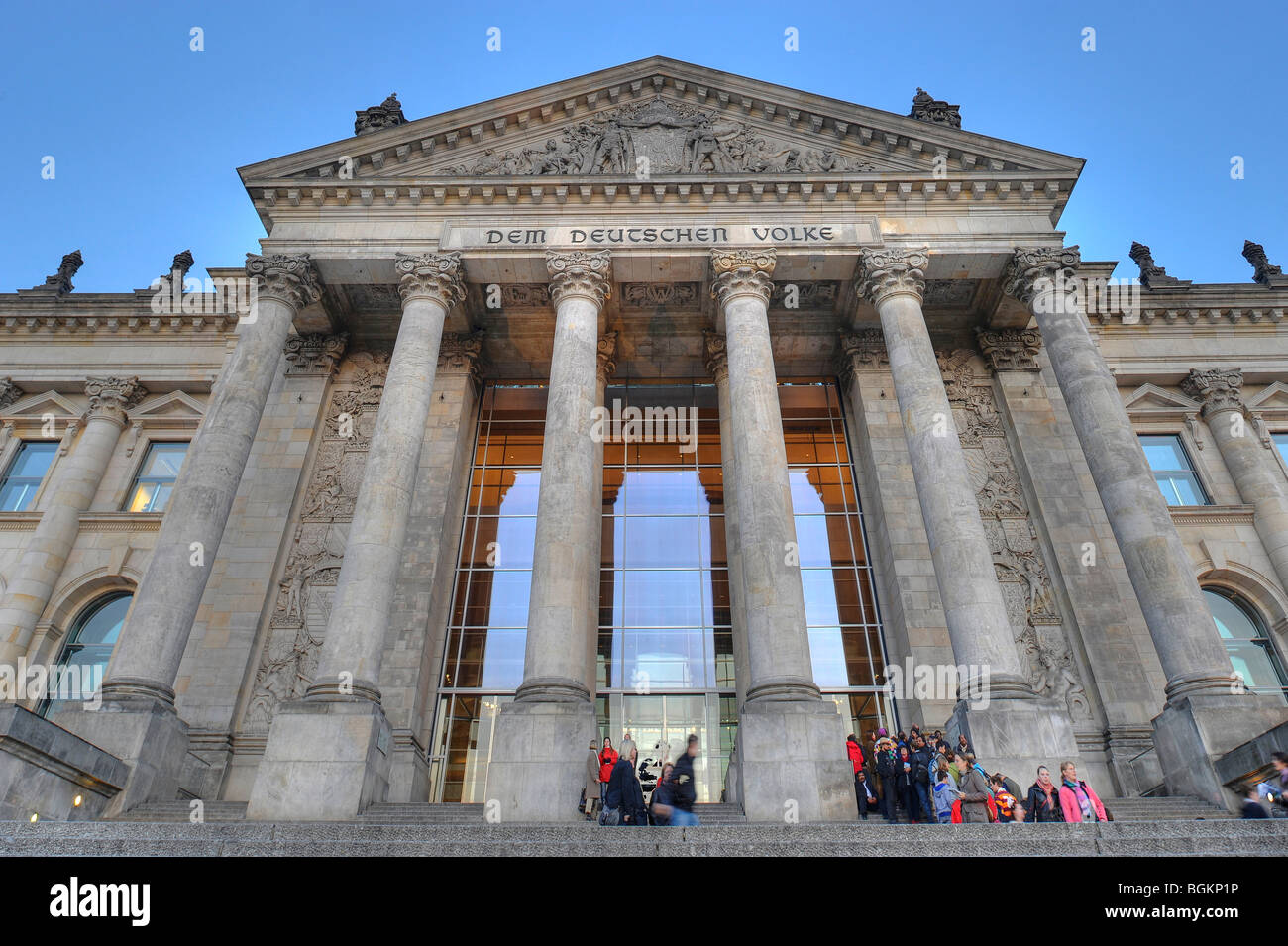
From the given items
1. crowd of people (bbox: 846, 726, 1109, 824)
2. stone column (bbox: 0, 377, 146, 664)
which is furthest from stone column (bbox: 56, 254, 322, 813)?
crowd of people (bbox: 846, 726, 1109, 824)

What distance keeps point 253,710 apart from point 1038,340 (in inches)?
934

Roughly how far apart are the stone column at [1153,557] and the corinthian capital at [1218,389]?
748cm

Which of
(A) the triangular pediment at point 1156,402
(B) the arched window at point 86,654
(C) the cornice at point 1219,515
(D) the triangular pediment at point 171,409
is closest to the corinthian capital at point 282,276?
(D) the triangular pediment at point 171,409

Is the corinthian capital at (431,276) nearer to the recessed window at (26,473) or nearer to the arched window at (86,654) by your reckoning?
the arched window at (86,654)

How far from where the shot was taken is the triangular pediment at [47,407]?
87.2 ft

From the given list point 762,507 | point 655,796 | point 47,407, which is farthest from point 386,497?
point 47,407

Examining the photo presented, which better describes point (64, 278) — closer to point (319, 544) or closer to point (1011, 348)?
point (319, 544)

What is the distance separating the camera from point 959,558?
55.7ft

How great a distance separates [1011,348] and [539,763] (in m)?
18.4

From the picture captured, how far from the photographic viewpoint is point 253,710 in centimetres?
1912

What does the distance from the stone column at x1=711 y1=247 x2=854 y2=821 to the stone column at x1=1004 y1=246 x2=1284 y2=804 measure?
21.5ft

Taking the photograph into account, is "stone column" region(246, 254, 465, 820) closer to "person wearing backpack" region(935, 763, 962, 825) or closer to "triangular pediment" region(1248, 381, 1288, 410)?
"person wearing backpack" region(935, 763, 962, 825)
